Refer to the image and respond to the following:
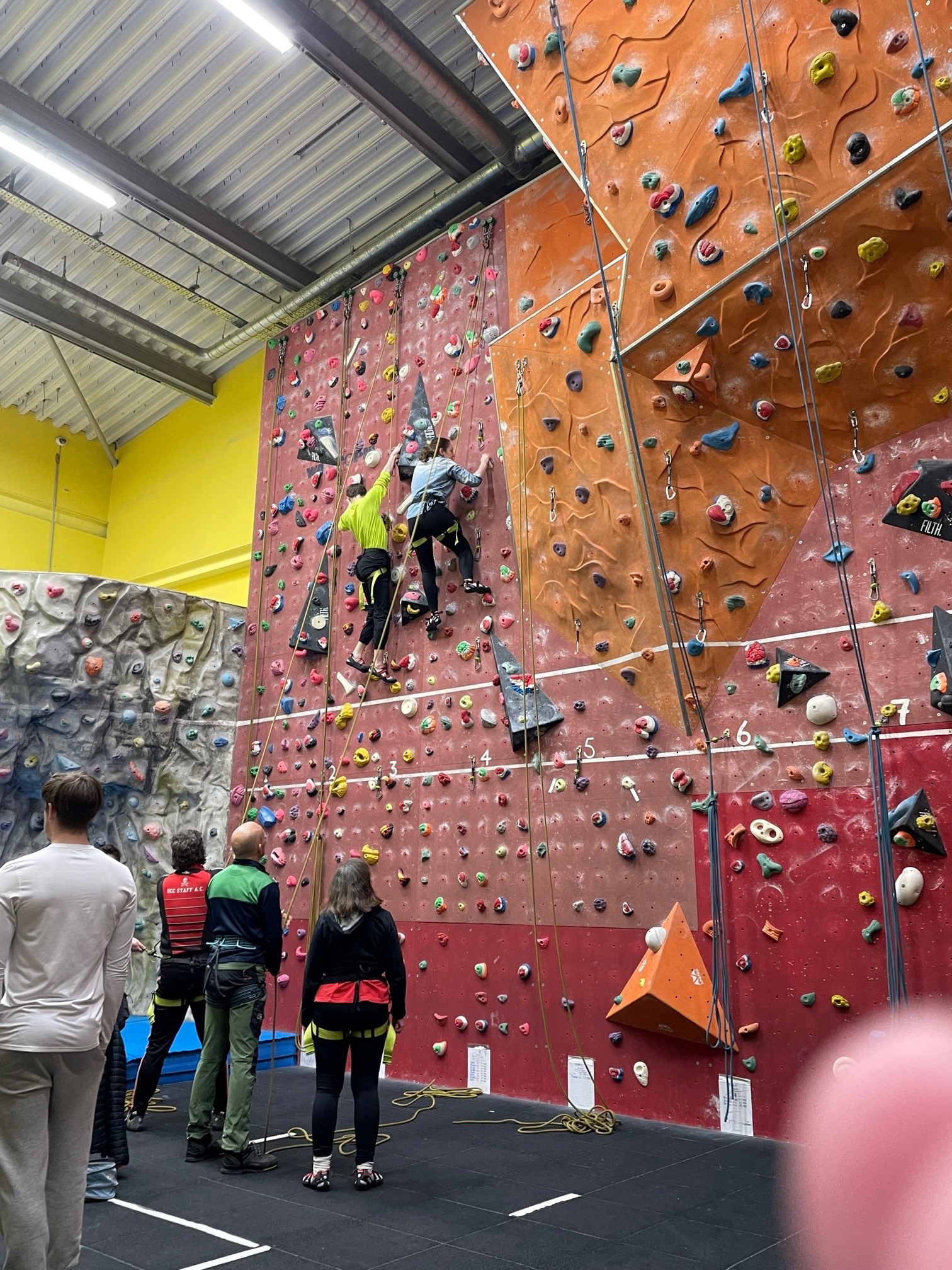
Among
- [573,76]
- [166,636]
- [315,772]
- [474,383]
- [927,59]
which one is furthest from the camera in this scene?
[166,636]

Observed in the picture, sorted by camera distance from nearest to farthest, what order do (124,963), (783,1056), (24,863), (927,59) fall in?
(24,863) → (124,963) → (927,59) → (783,1056)

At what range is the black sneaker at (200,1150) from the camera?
12.7ft

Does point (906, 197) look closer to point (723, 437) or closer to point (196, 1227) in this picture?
point (723, 437)

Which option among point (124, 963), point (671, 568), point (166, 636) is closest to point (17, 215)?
point (166, 636)

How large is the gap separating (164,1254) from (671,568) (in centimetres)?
358

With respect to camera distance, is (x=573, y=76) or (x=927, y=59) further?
(x=573, y=76)

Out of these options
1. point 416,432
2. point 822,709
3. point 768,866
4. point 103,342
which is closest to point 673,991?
point 768,866

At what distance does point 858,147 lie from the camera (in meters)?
3.77

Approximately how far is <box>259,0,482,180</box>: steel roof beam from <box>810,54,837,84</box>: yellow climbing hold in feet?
10.1

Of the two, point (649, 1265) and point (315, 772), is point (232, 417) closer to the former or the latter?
point (315, 772)

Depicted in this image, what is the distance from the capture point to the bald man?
12.2 ft

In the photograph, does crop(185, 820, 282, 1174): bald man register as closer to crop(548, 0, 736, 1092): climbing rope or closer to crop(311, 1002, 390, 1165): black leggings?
crop(311, 1002, 390, 1165): black leggings

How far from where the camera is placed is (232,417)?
950 cm

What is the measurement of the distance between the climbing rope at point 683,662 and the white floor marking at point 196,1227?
7.63 ft
